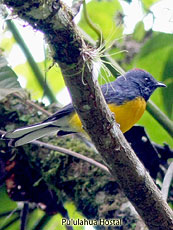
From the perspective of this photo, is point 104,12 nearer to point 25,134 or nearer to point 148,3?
point 148,3

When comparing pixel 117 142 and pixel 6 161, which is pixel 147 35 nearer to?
pixel 6 161

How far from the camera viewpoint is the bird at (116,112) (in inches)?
131

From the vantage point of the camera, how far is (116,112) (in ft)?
11.8

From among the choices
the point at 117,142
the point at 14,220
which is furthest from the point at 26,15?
the point at 14,220

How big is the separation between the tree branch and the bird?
1.09m

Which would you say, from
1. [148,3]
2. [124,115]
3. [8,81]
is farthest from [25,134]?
[148,3]

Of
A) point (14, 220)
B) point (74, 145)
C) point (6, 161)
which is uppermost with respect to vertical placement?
point (6, 161)

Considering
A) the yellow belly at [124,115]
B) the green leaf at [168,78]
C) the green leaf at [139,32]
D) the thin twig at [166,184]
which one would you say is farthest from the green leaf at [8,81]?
the green leaf at [139,32]

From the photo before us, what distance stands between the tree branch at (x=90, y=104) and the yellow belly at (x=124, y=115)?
111 cm

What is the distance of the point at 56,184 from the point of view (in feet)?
11.7

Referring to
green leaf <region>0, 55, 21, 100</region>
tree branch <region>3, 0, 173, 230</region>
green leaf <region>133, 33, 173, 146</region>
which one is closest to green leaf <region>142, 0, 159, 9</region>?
green leaf <region>133, 33, 173, 146</region>

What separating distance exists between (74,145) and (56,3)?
7.40 feet

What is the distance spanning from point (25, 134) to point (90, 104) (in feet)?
4.36

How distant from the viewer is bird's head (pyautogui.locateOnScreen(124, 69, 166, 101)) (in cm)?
391
